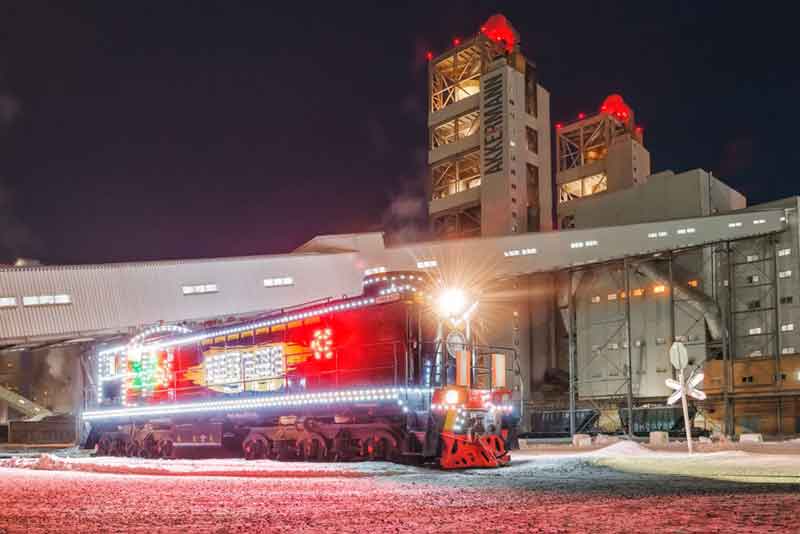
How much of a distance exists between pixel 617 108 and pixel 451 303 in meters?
66.3

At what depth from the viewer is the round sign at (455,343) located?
→ 18.7m

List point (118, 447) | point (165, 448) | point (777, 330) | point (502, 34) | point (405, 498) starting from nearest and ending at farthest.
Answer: point (405, 498)
point (165, 448)
point (118, 447)
point (777, 330)
point (502, 34)

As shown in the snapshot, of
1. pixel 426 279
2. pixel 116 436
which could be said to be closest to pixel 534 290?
pixel 116 436

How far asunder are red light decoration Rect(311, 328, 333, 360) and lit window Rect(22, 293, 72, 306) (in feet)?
75.1

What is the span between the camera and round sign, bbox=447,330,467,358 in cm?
1870

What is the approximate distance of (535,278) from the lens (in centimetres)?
5900

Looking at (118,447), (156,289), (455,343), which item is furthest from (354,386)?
(156,289)

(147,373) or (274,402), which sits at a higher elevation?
(147,373)

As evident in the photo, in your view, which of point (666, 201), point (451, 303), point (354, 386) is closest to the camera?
point (354, 386)

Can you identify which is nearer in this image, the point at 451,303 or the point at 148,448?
the point at 451,303

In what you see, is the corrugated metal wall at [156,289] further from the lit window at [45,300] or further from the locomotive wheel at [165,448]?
the locomotive wheel at [165,448]

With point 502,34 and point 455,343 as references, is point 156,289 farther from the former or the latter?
point 502,34

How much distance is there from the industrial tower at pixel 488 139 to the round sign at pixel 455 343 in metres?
47.6

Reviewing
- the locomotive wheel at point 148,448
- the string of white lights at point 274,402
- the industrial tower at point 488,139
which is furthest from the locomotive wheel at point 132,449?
the industrial tower at point 488,139
